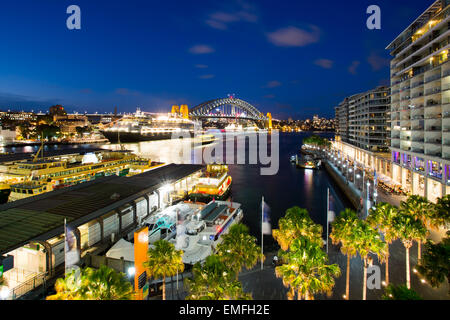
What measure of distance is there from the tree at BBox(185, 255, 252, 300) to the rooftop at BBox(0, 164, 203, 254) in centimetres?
773

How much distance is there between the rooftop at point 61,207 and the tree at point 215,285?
304 inches

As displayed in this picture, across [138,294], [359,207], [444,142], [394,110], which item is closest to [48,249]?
[138,294]

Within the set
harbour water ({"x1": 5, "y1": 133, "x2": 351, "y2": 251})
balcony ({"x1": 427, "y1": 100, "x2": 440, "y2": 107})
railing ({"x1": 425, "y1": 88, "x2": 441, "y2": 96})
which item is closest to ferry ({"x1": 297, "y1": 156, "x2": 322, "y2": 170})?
harbour water ({"x1": 5, "y1": 133, "x2": 351, "y2": 251})

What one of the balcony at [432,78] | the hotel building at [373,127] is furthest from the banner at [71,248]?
the hotel building at [373,127]

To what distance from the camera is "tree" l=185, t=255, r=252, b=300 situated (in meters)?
6.99

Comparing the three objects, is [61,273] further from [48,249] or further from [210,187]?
[210,187]

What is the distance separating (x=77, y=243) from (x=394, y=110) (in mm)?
36378

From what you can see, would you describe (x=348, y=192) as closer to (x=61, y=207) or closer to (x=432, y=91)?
(x=432, y=91)

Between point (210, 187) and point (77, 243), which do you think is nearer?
point (77, 243)

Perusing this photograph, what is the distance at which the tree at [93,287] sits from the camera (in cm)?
589

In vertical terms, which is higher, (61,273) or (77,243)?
(77,243)

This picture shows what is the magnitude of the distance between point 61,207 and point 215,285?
11.7 meters

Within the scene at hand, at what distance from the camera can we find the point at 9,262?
1363 centimetres

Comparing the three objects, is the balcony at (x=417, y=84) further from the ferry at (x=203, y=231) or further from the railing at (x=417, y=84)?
the ferry at (x=203, y=231)
